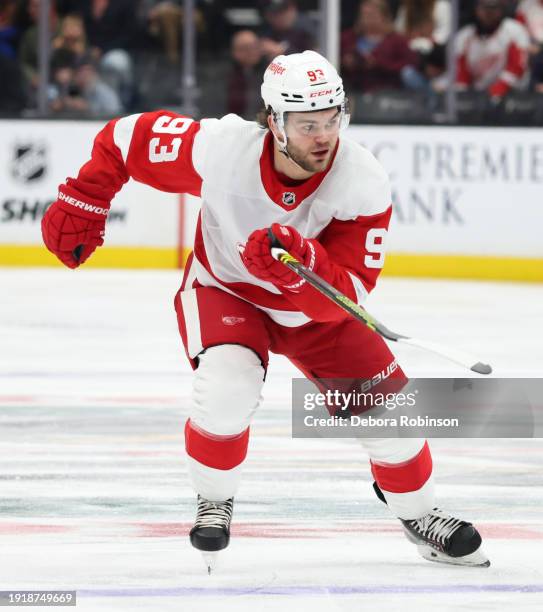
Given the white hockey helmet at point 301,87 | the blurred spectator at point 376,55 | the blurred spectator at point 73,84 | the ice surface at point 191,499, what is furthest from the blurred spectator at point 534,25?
the white hockey helmet at point 301,87

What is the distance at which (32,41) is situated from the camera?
9.99 m

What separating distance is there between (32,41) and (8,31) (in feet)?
0.65

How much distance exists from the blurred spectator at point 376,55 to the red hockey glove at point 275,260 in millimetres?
6732

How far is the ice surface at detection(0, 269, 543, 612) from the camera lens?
3070 millimetres

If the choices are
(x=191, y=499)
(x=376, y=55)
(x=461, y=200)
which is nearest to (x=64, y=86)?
(x=376, y=55)

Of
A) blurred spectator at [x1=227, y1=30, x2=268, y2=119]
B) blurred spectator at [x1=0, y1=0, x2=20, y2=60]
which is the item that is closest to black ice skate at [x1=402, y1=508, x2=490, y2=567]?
blurred spectator at [x1=227, y1=30, x2=268, y2=119]

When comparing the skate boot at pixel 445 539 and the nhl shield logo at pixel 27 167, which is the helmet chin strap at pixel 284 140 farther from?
the nhl shield logo at pixel 27 167

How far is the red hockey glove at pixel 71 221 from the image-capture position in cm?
350

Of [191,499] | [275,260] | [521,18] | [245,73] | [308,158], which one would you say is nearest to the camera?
[275,260]

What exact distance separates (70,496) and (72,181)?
0.86 m

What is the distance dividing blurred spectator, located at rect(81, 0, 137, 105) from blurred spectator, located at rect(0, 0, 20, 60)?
1.55 ft

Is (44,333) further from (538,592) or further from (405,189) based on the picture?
(538,592)

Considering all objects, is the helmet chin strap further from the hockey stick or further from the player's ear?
the hockey stick

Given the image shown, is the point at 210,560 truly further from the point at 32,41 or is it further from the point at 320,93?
the point at 32,41
